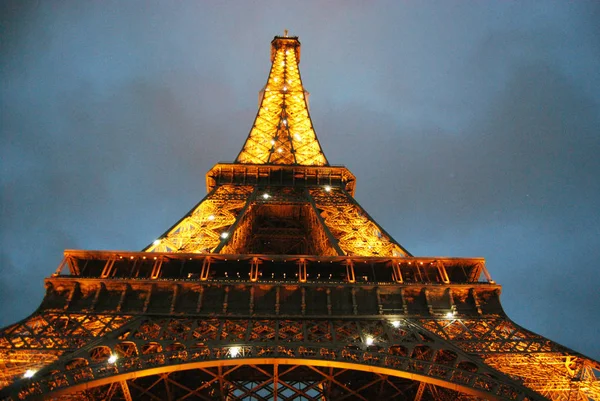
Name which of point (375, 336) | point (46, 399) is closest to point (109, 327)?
point (46, 399)

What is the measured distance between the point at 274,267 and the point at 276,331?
14.9 feet

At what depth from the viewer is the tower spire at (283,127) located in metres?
33.2

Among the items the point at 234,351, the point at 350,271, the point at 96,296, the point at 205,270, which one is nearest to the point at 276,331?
the point at 234,351

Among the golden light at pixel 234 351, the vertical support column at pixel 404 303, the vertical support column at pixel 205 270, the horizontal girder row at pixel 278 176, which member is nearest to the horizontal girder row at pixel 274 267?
the vertical support column at pixel 205 270

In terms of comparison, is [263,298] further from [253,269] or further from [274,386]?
[274,386]

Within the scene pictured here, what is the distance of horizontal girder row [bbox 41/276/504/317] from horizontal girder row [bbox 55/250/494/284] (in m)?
0.56

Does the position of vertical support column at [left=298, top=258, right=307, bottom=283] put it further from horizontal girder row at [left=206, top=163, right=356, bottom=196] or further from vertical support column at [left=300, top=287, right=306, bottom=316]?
horizontal girder row at [left=206, top=163, right=356, bottom=196]

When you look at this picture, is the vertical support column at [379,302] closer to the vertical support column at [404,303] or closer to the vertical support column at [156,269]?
the vertical support column at [404,303]

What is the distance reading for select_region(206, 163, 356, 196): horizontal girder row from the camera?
29.5 meters

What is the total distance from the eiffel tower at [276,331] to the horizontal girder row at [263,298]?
0.14 ft

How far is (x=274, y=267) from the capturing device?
19375 millimetres

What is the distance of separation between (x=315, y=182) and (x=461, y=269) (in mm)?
12924

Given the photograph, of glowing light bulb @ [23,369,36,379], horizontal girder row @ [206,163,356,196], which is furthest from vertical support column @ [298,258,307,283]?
horizontal girder row @ [206,163,356,196]

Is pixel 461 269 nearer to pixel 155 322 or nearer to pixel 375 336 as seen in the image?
pixel 375 336
